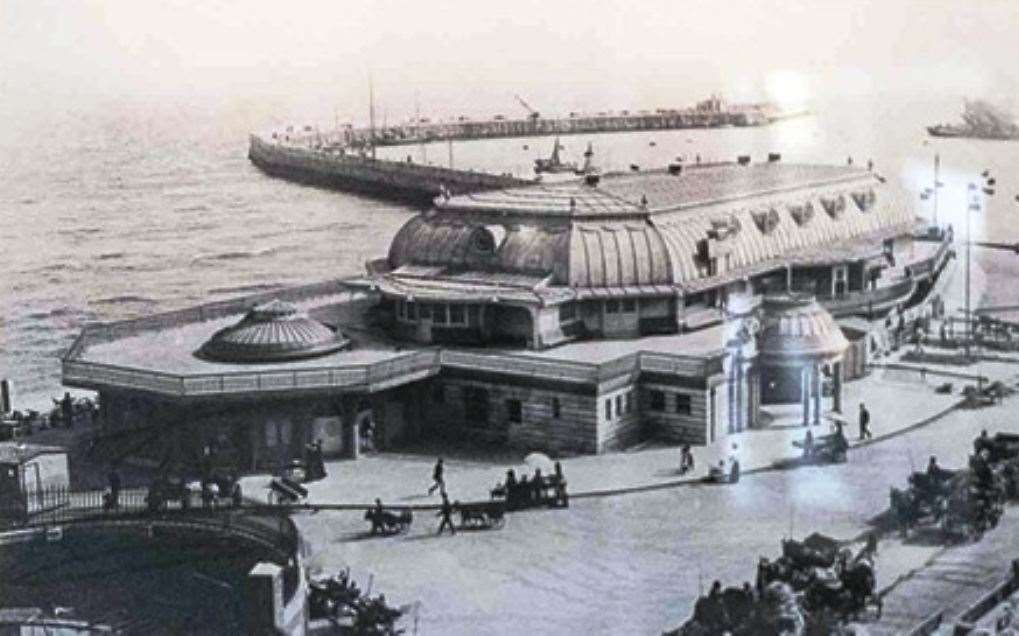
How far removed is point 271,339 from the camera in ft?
152

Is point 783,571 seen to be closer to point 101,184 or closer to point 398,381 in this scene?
point 398,381

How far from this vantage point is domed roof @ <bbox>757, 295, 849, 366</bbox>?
155ft

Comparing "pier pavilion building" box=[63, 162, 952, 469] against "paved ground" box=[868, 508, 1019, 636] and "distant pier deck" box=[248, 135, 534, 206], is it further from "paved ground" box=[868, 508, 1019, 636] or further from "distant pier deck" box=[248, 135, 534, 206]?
"distant pier deck" box=[248, 135, 534, 206]

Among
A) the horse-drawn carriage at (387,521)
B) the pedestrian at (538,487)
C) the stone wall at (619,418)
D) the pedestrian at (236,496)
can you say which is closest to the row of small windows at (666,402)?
the stone wall at (619,418)

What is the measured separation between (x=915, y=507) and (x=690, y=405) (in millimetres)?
9115

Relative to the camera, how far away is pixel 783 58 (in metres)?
43.4

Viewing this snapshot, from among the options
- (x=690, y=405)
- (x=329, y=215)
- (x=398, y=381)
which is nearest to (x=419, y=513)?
(x=398, y=381)

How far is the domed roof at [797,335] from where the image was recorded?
47.2 m

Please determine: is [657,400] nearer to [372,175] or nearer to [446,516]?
[446,516]

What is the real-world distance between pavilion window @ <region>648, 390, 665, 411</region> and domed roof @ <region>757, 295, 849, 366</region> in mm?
3304

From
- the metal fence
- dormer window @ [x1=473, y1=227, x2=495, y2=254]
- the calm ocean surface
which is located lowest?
the calm ocean surface

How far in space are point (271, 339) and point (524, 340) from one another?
7.40 meters

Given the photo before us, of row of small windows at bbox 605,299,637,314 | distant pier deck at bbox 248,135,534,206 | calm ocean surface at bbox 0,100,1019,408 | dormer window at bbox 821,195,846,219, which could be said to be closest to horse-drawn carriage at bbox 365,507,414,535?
row of small windows at bbox 605,299,637,314

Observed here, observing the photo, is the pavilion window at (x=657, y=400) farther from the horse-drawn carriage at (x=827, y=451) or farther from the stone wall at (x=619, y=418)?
the horse-drawn carriage at (x=827, y=451)
